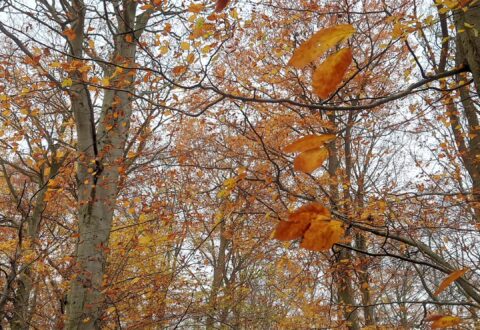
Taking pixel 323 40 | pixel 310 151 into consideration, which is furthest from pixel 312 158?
pixel 323 40

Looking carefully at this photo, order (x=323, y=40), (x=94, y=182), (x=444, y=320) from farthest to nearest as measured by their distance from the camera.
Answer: (x=94, y=182) < (x=444, y=320) < (x=323, y=40)

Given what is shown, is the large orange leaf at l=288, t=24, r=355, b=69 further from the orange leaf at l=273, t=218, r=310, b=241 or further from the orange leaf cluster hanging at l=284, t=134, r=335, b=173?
the orange leaf at l=273, t=218, r=310, b=241

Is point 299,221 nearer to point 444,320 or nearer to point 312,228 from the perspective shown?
point 312,228

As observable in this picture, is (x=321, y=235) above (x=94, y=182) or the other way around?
the other way around

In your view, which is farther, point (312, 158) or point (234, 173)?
point (234, 173)

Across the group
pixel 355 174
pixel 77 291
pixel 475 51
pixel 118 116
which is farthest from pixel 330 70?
pixel 355 174

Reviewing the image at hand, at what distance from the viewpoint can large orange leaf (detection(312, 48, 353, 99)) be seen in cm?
79

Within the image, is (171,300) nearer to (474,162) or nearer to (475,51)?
(474,162)

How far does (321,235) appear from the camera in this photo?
86 centimetres

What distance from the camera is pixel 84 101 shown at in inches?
189

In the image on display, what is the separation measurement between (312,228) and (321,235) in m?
0.03

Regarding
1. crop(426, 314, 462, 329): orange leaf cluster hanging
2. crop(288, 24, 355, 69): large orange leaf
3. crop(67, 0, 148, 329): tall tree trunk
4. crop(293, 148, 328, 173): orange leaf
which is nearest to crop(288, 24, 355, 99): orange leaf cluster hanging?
crop(288, 24, 355, 69): large orange leaf

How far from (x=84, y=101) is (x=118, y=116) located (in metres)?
0.46

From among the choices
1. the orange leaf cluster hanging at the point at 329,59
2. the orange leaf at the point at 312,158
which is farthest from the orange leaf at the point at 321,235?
the orange leaf cluster hanging at the point at 329,59
